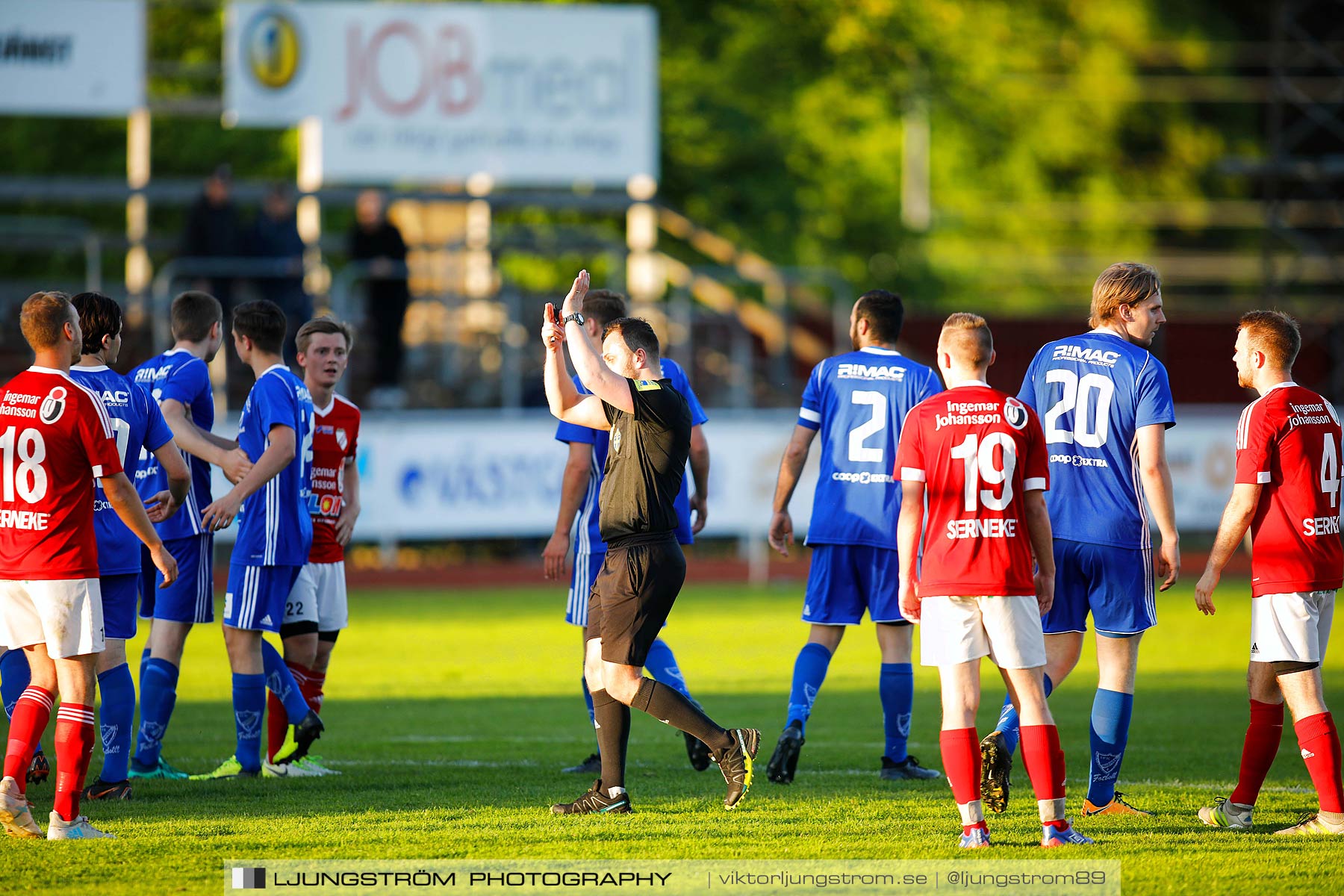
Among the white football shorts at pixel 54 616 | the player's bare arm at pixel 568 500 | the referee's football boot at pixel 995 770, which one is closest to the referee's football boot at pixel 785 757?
the referee's football boot at pixel 995 770

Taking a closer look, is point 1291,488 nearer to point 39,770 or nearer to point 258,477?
point 258,477

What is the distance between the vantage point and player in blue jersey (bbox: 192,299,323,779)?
724 cm

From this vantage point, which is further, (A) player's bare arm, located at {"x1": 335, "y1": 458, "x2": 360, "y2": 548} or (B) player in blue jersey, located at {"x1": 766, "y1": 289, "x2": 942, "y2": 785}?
(A) player's bare arm, located at {"x1": 335, "y1": 458, "x2": 360, "y2": 548}

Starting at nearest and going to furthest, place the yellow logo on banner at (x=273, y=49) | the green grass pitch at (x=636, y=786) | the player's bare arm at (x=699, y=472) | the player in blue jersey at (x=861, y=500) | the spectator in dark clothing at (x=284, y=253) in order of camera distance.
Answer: the green grass pitch at (x=636, y=786) < the player in blue jersey at (x=861, y=500) < the player's bare arm at (x=699, y=472) < the spectator in dark clothing at (x=284, y=253) < the yellow logo on banner at (x=273, y=49)

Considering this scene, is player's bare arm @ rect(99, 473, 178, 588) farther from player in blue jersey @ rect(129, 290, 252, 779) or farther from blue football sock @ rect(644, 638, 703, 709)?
blue football sock @ rect(644, 638, 703, 709)

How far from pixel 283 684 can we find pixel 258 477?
109 cm

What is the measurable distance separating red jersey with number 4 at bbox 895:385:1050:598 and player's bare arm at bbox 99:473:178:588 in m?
3.03

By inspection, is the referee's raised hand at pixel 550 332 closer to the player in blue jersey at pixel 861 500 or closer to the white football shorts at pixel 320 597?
the player in blue jersey at pixel 861 500

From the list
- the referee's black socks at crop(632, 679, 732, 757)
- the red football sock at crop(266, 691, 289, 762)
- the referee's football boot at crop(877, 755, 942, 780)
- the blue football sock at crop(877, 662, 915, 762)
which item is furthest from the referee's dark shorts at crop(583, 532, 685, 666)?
the red football sock at crop(266, 691, 289, 762)

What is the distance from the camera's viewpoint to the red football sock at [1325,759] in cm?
613

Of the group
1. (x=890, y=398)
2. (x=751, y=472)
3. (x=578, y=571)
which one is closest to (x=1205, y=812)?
(x=890, y=398)

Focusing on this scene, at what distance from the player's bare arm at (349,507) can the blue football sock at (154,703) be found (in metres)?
1.08

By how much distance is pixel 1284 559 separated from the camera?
6.20 metres

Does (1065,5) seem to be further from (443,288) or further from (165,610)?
(165,610)
